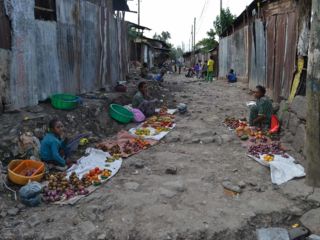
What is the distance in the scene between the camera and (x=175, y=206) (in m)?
4.56

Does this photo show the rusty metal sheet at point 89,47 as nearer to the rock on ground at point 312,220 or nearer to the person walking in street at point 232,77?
the rock on ground at point 312,220

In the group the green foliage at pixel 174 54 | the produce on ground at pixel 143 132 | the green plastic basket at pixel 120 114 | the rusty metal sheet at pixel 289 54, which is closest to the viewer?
the rusty metal sheet at pixel 289 54

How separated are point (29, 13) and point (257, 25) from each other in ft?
26.5

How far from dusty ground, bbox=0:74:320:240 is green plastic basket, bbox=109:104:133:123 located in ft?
7.35

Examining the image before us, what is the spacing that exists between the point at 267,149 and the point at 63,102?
423 centimetres

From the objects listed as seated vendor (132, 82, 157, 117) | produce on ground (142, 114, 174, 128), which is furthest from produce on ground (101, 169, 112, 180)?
seated vendor (132, 82, 157, 117)

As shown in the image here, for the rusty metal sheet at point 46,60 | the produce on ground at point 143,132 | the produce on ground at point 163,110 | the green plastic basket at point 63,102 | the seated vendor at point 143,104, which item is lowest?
the produce on ground at point 143,132

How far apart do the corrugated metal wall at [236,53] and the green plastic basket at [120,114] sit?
8.21 m

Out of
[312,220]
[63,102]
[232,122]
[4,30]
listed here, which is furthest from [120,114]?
[312,220]

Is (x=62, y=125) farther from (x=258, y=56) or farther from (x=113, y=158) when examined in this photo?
(x=258, y=56)

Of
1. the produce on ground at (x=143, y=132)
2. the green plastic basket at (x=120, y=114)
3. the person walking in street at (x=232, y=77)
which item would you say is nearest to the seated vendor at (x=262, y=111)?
the produce on ground at (x=143, y=132)

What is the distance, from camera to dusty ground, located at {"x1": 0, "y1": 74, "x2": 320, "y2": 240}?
4.03m

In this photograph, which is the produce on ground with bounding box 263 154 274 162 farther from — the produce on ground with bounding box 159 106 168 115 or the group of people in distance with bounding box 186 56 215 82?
the group of people in distance with bounding box 186 56 215 82

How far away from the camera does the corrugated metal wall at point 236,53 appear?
15856 millimetres
